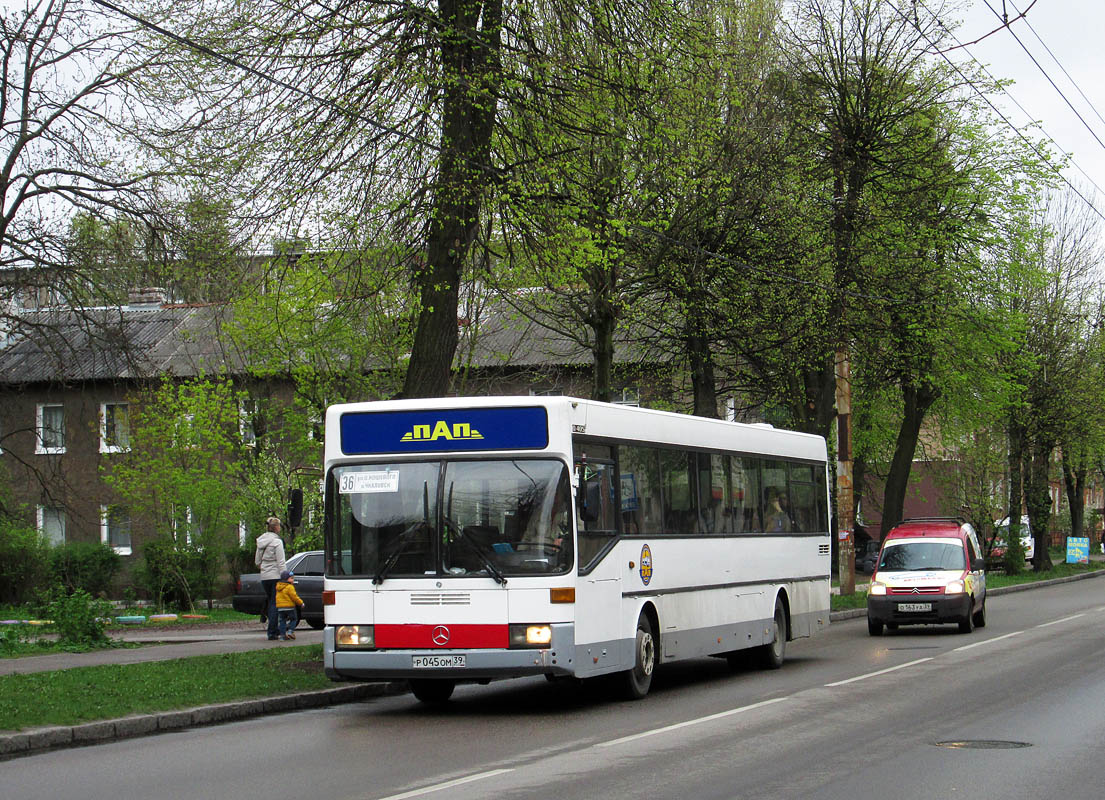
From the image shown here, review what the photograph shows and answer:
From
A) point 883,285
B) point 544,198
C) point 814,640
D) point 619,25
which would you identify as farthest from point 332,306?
point 883,285

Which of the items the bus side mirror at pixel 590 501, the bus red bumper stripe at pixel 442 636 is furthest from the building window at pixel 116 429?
the bus side mirror at pixel 590 501

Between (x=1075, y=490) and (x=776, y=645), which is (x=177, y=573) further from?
(x=1075, y=490)

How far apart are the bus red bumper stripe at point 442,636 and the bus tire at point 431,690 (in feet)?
4.75

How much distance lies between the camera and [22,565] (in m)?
35.3

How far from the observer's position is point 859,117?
3138 centimetres

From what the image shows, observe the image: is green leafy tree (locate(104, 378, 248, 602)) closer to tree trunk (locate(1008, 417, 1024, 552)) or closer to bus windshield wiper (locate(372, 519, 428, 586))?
bus windshield wiper (locate(372, 519, 428, 586))

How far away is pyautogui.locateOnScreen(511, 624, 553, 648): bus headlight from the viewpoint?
1295 centimetres

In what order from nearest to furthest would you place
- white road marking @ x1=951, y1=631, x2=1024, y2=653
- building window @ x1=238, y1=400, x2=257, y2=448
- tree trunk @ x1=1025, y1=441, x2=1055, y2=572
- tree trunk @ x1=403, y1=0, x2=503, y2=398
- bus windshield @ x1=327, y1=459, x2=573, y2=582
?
bus windshield @ x1=327, y1=459, x2=573, y2=582 < tree trunk @ x1=403, y1=0, x2=503, y2=398 < white road marking @ x1=951, y1=631, x2=1024, y2=653 < building window @ x1=238, y1=400, x2=257, y2=448 < tree trunk @ x1=1025, y1=441, x2=1055, y2=572

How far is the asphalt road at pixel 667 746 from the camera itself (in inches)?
352

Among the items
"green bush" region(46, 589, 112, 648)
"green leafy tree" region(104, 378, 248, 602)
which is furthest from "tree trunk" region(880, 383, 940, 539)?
"green bush" region(46, 589, 112, 648)

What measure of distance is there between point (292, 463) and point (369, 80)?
1009 inches

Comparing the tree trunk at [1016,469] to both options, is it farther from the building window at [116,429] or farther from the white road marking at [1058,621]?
the building window at [116,429]

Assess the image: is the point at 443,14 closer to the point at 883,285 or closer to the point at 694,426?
the point at 694,426

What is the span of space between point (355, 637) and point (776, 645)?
23.5 ft
